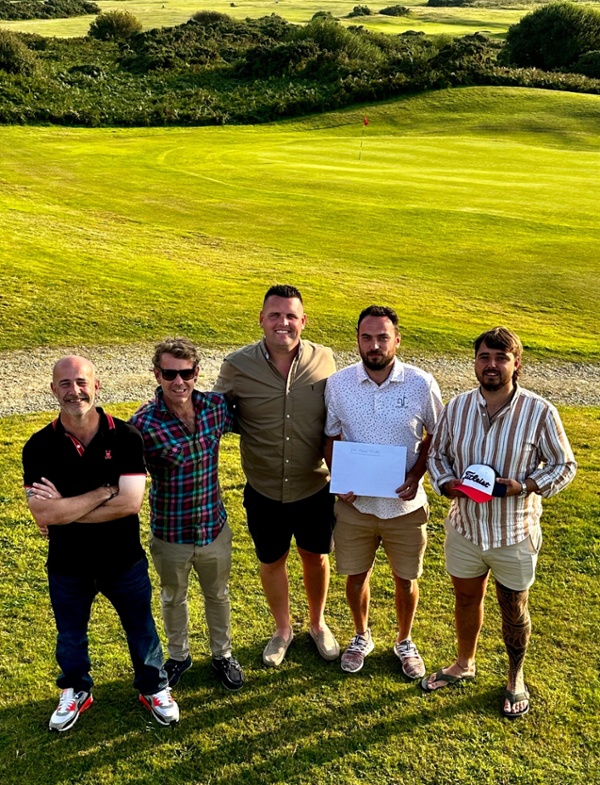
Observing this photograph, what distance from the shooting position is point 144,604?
4.75 metres

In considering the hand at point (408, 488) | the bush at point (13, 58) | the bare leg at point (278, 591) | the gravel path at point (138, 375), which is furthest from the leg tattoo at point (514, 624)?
the bush at point (13, 58)

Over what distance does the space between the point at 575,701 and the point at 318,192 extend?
71.3ft

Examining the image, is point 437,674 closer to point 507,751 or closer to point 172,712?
point 507,751

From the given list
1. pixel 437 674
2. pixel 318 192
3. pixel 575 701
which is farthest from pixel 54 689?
pixel 318 192

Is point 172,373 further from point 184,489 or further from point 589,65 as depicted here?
point 589,65

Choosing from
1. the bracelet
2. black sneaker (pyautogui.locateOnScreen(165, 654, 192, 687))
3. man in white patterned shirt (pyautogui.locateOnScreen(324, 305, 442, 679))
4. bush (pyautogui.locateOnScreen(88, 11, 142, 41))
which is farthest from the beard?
bush (pyautogui.locateOnScreen(88, 11, 142, 41))

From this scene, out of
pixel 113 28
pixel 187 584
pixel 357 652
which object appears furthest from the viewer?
pixel 113 28

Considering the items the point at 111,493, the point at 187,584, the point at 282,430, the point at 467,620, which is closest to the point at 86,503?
the point at 111,493

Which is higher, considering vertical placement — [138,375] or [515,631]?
[515,631]

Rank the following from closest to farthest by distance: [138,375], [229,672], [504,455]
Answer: [504,455] < [229,672] < [138,375]

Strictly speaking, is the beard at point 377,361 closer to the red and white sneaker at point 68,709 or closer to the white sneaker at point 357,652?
the white sneaker at point 357,652

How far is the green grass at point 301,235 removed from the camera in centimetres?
1434

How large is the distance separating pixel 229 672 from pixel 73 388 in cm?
262

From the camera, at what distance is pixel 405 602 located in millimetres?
5410
